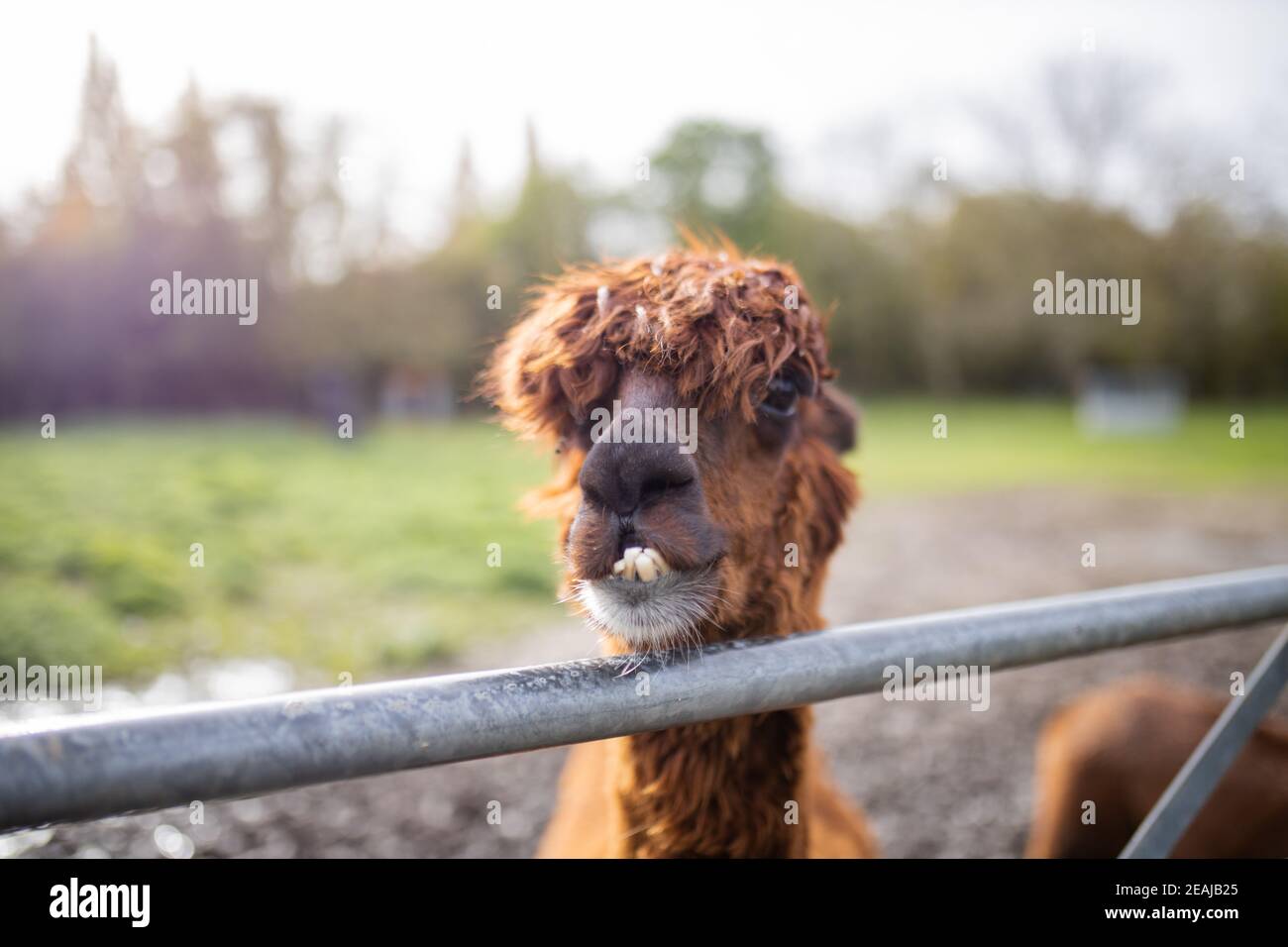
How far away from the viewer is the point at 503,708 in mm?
1264

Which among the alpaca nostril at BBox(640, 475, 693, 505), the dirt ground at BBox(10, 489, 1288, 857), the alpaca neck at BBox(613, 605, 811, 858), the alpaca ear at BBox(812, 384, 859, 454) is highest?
the alpaca ear at BBox(812, 384, 859, 454)

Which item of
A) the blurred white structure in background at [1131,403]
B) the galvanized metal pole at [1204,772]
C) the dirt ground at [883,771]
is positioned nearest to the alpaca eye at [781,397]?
the galvanized metal pole at [1204,772]

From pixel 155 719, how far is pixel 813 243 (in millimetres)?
32788

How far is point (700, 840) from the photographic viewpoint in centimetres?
230

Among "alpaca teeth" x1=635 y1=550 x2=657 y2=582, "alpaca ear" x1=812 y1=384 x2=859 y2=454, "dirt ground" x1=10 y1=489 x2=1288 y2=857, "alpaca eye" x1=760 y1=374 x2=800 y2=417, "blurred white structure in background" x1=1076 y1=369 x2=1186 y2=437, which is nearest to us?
"alpaca teeth" x1=635 y1=550 x2=657 y2=582

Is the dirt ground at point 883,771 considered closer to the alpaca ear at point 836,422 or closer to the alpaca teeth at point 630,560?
the alpaca ear at point 836,422

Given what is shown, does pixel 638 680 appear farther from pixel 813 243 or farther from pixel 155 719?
pixel 813 243

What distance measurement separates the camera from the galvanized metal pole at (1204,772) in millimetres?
2004

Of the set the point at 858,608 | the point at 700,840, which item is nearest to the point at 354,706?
the point at 700,840

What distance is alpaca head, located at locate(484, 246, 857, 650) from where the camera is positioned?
1854mm

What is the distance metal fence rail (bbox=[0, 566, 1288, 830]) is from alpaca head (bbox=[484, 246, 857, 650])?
28 centimetres

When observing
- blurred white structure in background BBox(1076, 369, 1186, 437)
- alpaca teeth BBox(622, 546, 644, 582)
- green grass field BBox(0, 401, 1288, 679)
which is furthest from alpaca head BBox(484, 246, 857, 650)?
blurred white structure in background BBox(1076, 369, 1186, 437)

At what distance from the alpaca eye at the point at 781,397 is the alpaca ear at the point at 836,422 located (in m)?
0.40

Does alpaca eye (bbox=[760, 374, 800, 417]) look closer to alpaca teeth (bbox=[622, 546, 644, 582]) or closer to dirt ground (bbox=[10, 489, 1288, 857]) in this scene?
alpaca teeth (bbox=[622, 546, 644, 582])
